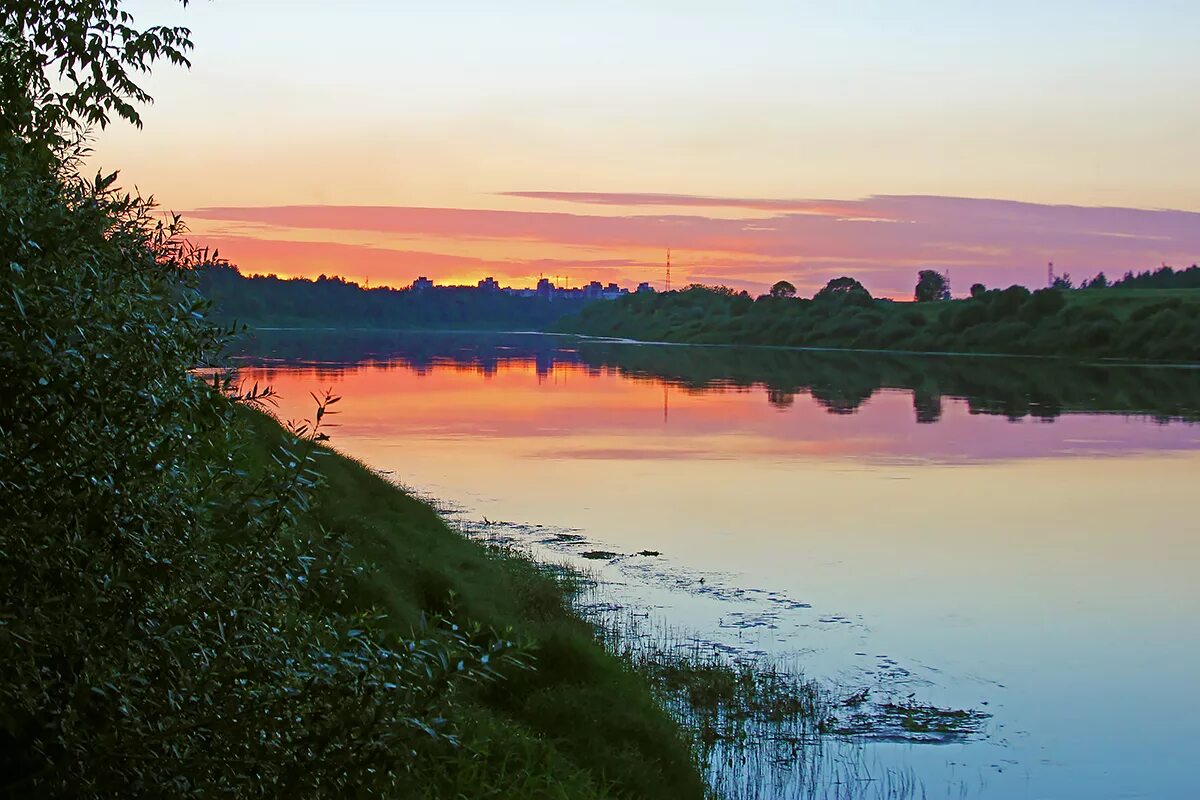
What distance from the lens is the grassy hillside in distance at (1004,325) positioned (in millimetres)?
119500

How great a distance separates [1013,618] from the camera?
20.4m

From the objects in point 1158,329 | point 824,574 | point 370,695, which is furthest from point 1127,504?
point 1158,329

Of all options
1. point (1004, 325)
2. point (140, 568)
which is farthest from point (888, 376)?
point (140, 568)

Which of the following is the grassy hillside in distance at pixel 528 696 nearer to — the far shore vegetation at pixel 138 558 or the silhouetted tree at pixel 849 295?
the far shore vegetation at pixel 138 558

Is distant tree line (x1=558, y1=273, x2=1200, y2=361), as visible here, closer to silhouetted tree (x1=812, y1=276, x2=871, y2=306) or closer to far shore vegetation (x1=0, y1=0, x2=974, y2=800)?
silhouetted tree (x1=812, y1=276, x2=871, y2=306)

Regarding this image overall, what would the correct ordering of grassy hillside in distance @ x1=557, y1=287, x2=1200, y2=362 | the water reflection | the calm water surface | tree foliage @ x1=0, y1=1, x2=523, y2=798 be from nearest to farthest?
tree foliage @ x1=0, y1=1, x2=523, y2=798 < the calm water surface < the water reflection < grassy hillside in distance @ x1=557, y1=287, x2=1200, y2=362

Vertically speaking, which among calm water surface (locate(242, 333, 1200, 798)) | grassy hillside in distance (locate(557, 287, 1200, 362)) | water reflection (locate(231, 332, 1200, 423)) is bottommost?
calm water surface (locate(242, 333, 1200, 798))

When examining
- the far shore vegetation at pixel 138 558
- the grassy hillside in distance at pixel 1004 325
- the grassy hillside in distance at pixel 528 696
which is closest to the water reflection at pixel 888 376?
the grassy hillside in distance at pixel 1004 325

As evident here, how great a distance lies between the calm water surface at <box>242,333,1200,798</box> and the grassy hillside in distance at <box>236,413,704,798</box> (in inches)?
113

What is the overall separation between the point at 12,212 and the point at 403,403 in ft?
178

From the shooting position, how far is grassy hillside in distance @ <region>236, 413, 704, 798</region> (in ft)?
35.8

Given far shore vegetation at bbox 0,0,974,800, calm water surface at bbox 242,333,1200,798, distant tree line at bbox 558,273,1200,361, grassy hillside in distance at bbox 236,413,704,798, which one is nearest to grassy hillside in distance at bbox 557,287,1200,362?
distant tree line at bbox 558,273,1200,361

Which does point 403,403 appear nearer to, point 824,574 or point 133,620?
point 824,574

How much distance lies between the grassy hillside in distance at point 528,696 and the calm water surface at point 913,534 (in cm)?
287
